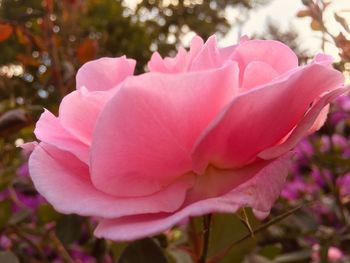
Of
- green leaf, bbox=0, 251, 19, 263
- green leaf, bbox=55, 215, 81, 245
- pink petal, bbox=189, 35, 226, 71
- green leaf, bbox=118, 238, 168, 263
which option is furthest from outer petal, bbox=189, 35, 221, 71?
green leaf, bbox=55, 215, 81, 245

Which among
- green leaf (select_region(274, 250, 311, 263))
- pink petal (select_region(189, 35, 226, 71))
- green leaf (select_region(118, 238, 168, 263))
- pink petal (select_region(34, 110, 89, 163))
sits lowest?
green leaf (select_region(274, 250, 311, 263))

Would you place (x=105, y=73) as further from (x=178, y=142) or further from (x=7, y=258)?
(x=7, y=258)

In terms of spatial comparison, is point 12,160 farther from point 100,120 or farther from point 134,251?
point 100,120

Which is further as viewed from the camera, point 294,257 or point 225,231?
point 294,257

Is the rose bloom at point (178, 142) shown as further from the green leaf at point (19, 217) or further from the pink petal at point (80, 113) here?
the green leaf at point (19, 217)

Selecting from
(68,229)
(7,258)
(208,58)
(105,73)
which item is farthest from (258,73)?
(68,229)

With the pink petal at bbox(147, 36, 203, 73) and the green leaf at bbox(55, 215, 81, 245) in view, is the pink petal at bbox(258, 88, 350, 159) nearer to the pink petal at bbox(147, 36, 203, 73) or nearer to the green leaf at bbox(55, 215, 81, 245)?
the pink petal at bbox(147, 36, 203, 73)
